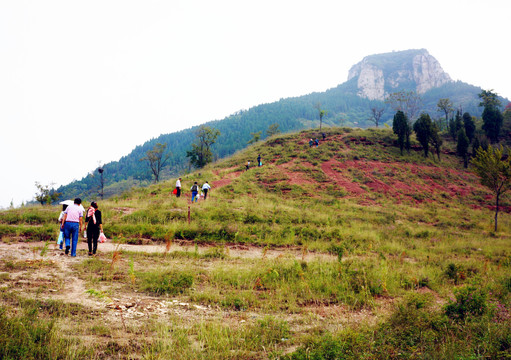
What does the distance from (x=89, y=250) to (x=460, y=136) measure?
47.4 metres

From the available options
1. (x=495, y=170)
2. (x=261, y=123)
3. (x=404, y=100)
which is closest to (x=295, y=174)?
(x=495, y=170)

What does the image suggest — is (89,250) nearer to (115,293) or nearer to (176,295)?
(115,293)

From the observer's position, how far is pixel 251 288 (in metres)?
6.51

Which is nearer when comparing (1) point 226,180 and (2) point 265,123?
(1) point 226,180

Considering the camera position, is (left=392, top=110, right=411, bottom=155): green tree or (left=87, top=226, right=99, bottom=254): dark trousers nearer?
(left=87, top=226, right=99, bottom=254): dark trousers

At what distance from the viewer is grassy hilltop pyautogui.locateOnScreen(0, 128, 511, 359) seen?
12.3 ft

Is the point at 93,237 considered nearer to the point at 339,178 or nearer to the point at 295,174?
the point at 295,174

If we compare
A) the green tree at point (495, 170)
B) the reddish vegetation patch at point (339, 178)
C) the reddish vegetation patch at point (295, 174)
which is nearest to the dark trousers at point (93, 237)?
the reddish vegetation patch at point (295, 174)

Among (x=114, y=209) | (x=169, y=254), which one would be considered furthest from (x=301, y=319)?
(x=114, y=209)

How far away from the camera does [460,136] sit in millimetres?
38125

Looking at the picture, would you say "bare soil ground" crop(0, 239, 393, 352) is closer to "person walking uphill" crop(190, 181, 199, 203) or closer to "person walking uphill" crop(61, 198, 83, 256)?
"person walking uphill" crop(61, 198, 83, 256)

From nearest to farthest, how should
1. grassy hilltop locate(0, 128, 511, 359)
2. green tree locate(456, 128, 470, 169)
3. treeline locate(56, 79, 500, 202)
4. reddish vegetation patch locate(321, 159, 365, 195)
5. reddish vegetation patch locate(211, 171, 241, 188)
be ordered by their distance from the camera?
grassy hilltop locate(0, 128, 511, 359) < reddish vegetation patch locate(211, 171, 241, 188) < reddish vegetation patch locate(321, 159, 365, 195) < green tree locate(456, 128, 470, 169) < treeline locate(56, 79, 500, 202)

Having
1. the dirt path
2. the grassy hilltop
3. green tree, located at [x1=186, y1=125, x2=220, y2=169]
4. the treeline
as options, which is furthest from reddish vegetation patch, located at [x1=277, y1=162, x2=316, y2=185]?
the treeline

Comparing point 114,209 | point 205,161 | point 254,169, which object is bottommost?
point 114,209
